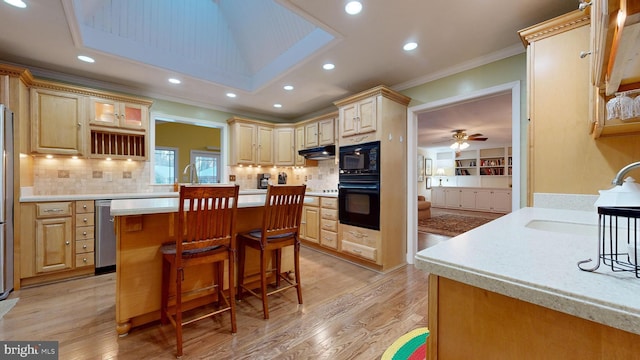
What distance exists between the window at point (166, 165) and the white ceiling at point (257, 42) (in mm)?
3486

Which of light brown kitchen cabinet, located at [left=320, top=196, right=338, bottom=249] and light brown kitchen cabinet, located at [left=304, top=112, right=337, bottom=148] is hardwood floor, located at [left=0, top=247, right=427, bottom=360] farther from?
light brown kitchen cabinet, located at [left=304, top=112, right=337, bottom=148]

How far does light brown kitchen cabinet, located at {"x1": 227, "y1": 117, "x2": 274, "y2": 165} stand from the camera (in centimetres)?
452

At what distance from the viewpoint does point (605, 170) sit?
1602mm

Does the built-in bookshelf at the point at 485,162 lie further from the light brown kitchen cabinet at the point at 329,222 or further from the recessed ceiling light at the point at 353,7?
the recessed ceiling light at the point at 353,7

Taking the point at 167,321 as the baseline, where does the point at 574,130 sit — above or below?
above

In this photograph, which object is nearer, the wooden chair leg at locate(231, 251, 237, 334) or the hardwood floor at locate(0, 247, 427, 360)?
the hardwood floor at locate(0, 247, 427, 360)

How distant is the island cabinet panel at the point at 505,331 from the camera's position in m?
0.50

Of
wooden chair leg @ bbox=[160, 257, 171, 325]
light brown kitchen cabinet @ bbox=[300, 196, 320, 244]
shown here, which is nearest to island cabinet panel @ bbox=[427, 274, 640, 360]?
wooden chair leg @ bbox=[160, 257, 171, 325]

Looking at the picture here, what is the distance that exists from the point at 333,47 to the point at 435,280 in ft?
8.00

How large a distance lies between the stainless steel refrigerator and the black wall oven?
136 inches

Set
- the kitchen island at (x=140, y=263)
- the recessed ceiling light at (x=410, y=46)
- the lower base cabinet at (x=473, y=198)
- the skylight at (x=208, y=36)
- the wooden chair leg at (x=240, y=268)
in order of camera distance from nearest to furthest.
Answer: the kitchen island at (x=140, y=263) < the wooden chair leg at (x=240, y=268) < the recessed ceiling light at (x=410, y=46) < the skylight at (x=208, y=36) < the lower base cabinet at (x=473, y=198)

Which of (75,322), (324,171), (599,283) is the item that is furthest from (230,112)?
(599,283)

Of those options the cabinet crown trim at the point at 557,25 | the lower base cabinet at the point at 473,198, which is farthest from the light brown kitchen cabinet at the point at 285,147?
the lower base cabinet at the point at 473,198

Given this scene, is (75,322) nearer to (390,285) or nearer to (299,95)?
(390,285)
